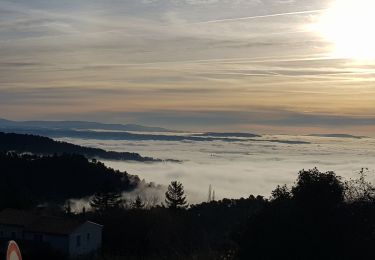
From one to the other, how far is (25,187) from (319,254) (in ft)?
248

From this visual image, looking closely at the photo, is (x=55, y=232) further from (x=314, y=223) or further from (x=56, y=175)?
(x=56, y=175)

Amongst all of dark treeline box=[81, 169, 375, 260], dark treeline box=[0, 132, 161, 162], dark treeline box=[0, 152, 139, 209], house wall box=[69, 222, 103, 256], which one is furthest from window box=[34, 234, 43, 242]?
dark treeline box=[0, 132, 161, 162]

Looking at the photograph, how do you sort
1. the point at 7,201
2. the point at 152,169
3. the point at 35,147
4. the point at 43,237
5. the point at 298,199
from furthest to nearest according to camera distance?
1. the point at 152,169
2. the point at 35,147
3. the point at 7,201
4. the point at 43,237
5. the point at 298,199

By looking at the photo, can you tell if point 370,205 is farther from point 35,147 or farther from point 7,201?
point 35,147

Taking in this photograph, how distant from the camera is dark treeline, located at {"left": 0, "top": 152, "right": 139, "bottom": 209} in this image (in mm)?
85625

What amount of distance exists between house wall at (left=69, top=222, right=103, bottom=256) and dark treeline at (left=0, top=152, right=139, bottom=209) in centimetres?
4590

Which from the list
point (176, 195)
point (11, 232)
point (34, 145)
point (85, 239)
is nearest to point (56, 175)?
point (176, 195)

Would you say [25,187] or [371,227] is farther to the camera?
[25,187]

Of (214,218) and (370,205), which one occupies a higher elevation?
(370,205)

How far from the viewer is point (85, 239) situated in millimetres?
36375

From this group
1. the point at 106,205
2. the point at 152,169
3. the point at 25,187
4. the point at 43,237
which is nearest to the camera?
the point at 43,237

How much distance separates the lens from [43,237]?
35906 millimetres

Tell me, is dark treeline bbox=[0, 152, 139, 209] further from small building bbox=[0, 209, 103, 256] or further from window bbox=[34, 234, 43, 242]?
window bbox=[34, 234, 43, 242]

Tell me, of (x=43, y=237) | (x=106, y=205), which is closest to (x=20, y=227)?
(x=43, y=237)
